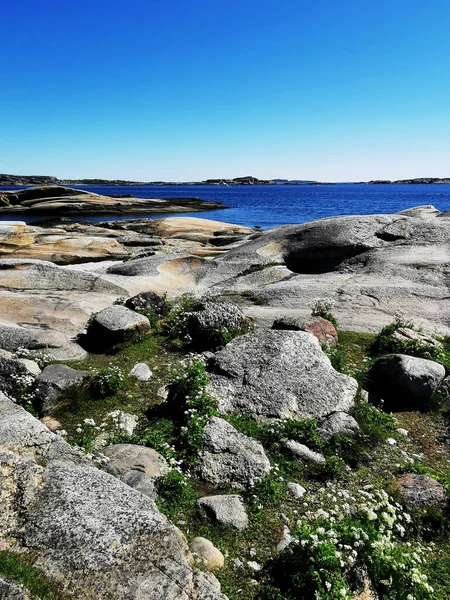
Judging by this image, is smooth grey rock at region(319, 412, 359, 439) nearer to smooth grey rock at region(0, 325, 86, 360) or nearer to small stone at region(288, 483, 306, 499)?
small stone at region(288, 483, 306, 499)

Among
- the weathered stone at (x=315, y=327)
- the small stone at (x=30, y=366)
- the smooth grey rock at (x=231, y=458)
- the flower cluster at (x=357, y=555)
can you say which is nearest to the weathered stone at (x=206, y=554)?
the flower cluster at (x=357, y=555)

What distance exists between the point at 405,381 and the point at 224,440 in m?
4.52

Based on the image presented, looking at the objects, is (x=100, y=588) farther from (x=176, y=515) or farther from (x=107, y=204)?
(x=107, y=204)

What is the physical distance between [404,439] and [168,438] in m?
4.48

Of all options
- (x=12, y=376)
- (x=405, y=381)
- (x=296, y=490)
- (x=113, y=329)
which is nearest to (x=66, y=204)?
(x=113, y=329)

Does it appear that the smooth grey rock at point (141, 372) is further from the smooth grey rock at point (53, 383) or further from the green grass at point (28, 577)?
the green grass at point (28, 577)

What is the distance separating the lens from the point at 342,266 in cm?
2125

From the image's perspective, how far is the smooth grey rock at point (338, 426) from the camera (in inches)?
350

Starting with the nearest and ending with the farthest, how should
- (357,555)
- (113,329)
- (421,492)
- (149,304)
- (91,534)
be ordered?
1. (91,534)
2. (357,555)
3. (421,492)
4. (113,329)
5. (149,304)

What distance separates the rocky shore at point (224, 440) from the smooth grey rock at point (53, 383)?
0.12ft

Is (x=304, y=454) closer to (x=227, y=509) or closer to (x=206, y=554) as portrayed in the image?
(x=227, y=509)

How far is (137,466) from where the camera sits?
7637 millimetres

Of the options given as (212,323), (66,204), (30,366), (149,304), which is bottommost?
(30,366)

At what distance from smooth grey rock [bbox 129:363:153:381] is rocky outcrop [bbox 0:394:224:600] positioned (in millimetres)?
4617
